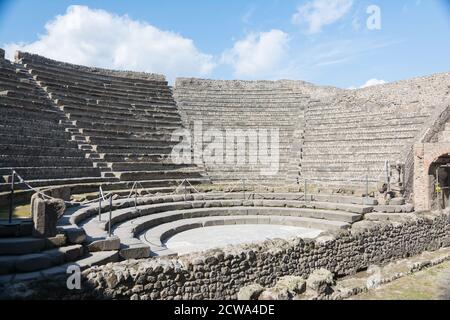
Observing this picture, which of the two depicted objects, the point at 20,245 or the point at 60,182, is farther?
the point at 60,182

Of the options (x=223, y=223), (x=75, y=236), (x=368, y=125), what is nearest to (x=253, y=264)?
(x=75, y=236)

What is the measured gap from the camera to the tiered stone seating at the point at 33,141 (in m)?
13.7

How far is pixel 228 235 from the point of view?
38.8ft

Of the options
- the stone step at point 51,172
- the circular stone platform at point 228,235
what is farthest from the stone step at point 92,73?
the circular stone platform at point 228,235

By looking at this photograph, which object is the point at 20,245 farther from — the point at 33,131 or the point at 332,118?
the point at 332,118

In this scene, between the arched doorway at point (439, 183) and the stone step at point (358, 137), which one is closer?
the arched doorway at point (439, 183)

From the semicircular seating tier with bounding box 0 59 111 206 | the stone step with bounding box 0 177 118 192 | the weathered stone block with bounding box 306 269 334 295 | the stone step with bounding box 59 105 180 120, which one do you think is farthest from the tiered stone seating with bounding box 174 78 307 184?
the weathered stone block with bounding box 306 269 334 295

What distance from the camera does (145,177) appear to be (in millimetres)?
17672

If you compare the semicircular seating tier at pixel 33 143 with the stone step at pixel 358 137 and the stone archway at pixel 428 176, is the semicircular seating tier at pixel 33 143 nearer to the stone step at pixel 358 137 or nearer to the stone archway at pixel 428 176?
the stone step at pixel 358 137

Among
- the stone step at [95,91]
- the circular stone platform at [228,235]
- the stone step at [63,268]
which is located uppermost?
the stone step at [95,91]

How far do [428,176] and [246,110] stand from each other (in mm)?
13210

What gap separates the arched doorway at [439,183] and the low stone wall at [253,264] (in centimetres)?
228

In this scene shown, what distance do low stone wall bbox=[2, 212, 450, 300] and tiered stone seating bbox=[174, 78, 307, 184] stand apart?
941 cm

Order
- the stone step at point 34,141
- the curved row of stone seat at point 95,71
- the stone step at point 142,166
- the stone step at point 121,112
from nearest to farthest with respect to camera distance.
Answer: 1. the stone step at point 34,141
2. the stone step at point 142,166
3. the stone step at point 121,112
4. the curved row of stone seat at point 95,71
